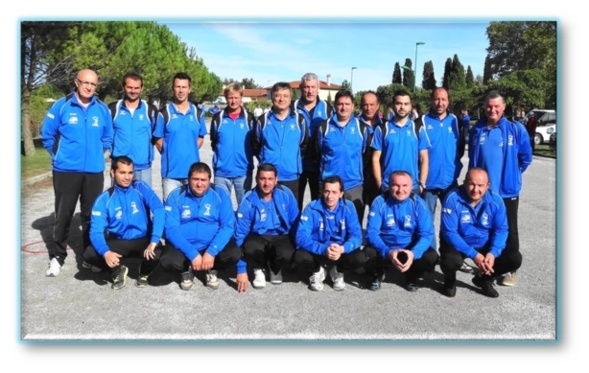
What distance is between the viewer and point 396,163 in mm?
4918

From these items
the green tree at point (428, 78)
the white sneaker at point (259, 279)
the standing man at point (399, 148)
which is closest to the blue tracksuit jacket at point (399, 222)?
the standing man at point (399, 148)

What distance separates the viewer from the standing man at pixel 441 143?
5039 millimetres

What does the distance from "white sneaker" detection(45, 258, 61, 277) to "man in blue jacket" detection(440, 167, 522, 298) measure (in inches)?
144

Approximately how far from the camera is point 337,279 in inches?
182

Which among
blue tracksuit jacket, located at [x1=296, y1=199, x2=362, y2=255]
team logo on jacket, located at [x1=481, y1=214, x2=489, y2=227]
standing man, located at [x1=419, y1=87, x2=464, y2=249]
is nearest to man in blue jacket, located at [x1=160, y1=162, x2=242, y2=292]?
blue tracksuit jacket, located at [x1=296, y1=199, x2=362, y2=255]

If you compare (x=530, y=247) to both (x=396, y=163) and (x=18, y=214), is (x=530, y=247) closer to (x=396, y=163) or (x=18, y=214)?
(x=396, y=163)

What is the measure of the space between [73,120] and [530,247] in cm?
514

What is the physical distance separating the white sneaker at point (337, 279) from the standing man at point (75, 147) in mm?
2351

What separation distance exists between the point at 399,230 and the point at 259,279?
1386 millimetres

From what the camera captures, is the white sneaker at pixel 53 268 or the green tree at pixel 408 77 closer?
the green tree at pixel 408 77

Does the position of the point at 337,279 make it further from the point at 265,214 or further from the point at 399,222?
the point at 265,214

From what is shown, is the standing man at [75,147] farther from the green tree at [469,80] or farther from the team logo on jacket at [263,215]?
the green tree at [469,80]

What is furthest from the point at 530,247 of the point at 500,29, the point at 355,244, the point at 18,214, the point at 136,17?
the point at 18,214

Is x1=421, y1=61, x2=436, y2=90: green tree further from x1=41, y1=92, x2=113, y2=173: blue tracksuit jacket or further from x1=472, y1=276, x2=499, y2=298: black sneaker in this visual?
x1=41, y1=92, x2=113, y2=173: blue tracksuit jacket
